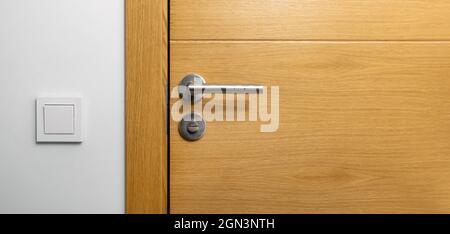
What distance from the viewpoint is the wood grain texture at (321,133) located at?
84 cm

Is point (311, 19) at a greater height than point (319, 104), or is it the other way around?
point (311, 19)

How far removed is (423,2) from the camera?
84cm

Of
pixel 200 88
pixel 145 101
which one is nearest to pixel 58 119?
pixel 145 101

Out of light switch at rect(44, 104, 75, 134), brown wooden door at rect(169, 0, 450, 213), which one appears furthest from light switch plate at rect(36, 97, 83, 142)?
brown wooden door at rect(169, 0, 450, 213)

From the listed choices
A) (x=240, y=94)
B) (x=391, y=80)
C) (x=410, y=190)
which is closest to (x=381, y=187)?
(x=410, y=190)

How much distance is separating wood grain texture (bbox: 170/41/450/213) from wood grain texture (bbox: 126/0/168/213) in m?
0.03

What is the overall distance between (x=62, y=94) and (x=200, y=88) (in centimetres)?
A: 26

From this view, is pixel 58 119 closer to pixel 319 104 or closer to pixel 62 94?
pixel 62 94

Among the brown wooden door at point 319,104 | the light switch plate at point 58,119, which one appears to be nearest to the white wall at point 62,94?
the light switch plate at point 58,119

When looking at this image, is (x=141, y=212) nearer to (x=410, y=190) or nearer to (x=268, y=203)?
(x=268, y=203)

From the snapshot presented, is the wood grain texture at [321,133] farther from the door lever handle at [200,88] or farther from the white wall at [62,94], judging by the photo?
the white wall at [62,94]

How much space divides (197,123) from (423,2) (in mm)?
510

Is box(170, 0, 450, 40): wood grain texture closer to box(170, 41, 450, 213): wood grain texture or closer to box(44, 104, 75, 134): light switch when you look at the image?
box(170, 41, 450, 213): wood grain texture

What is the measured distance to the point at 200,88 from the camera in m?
0.83
